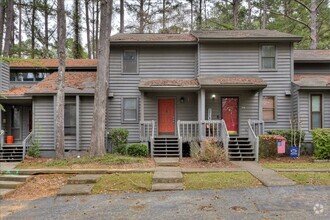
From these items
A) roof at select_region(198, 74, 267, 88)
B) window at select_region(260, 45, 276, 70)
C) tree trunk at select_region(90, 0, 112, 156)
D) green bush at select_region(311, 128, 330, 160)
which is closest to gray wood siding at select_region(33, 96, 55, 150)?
tree trunk at select_region(90, 0, 112, 156)

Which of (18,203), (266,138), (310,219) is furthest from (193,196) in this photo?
(266,138)

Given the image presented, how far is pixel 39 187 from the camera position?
7.42m

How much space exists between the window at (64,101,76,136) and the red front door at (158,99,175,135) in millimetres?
4270

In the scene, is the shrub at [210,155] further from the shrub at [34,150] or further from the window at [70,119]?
the shrub at [34,150]

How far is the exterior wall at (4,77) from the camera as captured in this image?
49.5ft

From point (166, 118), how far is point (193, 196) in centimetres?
864

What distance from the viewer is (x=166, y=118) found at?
14.7 m

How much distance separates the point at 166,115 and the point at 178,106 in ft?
2.58

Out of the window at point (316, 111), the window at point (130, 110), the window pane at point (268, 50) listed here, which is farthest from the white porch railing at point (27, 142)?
the window at point (316, 111)

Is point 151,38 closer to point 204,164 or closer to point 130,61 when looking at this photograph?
point 130,61

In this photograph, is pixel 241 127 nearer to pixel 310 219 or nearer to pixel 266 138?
pixel 266 138

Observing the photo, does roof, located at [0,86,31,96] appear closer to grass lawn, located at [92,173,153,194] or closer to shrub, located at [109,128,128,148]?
shrub, located at [109,128,128,148]

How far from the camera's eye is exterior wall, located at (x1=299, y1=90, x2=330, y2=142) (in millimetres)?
13406

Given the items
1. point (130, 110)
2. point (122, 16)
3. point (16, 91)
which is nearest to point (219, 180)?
point (130, 110)
